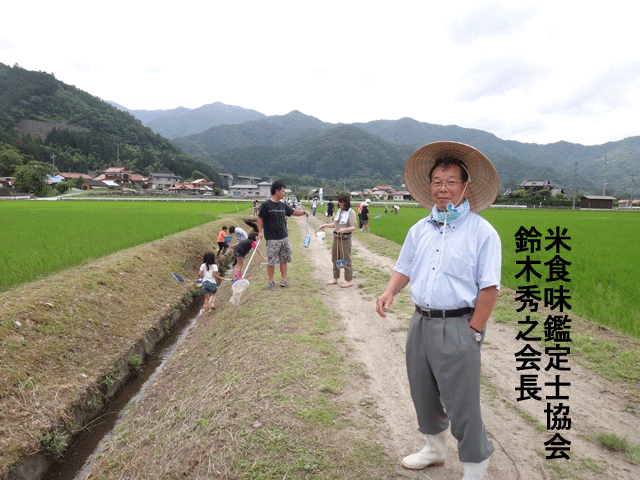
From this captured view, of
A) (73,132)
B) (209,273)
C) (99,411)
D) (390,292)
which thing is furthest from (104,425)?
(73,132)

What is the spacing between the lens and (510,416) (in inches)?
121

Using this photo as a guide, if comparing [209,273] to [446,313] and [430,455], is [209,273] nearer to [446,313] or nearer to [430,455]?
[430,455]

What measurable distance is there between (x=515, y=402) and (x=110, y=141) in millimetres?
114095

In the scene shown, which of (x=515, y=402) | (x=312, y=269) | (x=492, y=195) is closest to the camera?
(x=492, y=195)

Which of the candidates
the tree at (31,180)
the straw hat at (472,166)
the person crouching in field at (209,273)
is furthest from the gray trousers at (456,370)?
the tree at (31,180)

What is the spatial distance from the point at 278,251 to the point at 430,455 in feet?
15.5

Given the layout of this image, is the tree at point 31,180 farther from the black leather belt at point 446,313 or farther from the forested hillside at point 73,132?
the black leather belt at point 446,313

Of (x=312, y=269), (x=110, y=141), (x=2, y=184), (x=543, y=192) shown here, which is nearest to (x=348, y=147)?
(x=110, y=141)

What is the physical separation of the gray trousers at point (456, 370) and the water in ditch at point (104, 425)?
3.71 meters

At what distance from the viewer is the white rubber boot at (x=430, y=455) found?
2.41m

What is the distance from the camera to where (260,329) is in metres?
5.10

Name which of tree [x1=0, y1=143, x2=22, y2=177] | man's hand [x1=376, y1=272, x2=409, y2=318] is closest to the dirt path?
man's hand [x1=376, y1=272, x2=409, y2=318]

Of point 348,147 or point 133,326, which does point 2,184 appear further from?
point 348,147

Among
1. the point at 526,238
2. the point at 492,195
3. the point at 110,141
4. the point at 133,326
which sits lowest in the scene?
the point at 133,326
